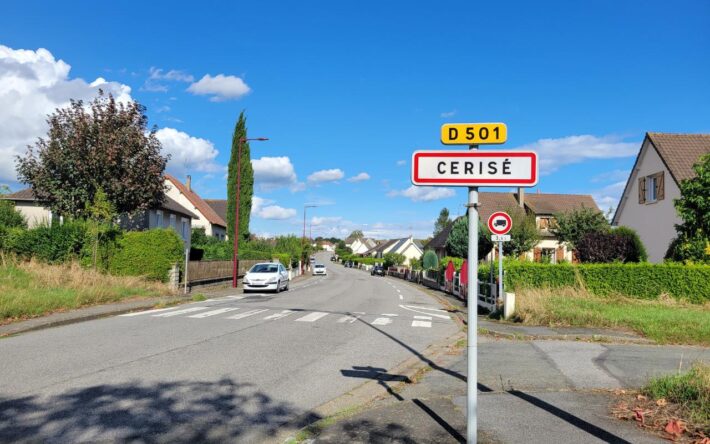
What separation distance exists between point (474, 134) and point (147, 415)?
4.31 meters

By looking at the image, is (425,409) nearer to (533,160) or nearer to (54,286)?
(533,160)

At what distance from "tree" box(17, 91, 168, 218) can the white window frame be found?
27751 mm

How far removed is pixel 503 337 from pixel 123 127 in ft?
76.9

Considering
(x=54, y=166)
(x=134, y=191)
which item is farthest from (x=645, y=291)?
(x=54, y=166)

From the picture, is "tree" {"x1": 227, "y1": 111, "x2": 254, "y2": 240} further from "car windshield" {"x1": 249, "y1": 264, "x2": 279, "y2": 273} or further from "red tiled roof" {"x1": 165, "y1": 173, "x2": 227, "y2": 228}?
"car windshield" {"x1": 249, "y1": 264, "x2": 279, "y2": 273}

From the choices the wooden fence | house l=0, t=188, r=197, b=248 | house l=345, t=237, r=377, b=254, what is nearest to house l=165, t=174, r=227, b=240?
house l=0, t=188, r=197, b=248

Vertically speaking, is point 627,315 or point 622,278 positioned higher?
point 622,278

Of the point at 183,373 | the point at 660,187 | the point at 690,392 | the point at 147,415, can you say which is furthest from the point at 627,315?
the point at 660,187

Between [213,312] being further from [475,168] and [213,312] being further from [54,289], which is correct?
[475,168]

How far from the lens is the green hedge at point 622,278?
19.0 meters

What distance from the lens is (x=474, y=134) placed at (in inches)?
175

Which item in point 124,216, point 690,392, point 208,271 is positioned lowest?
point 690,392

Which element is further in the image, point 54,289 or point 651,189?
point 651,189

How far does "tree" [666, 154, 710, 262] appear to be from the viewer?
829 inches
